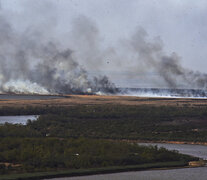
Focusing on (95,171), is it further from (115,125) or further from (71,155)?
(115,125)

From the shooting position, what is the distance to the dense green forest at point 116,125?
55.5 metres

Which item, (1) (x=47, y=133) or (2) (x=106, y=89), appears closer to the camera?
→ (1) (x=47, y=133)

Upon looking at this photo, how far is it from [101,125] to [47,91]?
76.1 metres

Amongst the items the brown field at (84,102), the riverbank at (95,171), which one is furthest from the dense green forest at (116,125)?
the riverbank at (95,171)

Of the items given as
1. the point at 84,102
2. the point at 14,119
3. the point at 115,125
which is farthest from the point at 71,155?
the point at 84,102

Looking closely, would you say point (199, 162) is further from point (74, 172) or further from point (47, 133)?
point (47, 133)

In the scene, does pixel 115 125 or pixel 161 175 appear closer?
pixel 161 175

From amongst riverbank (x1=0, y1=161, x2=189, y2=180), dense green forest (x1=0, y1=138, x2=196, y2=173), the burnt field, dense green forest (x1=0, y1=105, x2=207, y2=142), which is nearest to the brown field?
the burnt field

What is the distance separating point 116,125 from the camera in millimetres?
64875

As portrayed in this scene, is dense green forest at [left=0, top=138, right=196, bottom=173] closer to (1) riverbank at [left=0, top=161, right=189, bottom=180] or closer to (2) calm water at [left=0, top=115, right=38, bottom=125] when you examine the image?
(1) riverbank at [left=0, top=161, right=189, bottom=180]

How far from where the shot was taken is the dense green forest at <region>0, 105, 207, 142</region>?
182 feet

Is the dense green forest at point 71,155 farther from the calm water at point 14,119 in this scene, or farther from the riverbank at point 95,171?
the calm water at point 14,119

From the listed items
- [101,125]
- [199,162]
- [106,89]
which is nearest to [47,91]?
[106,89]

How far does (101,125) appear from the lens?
64.6 meters
